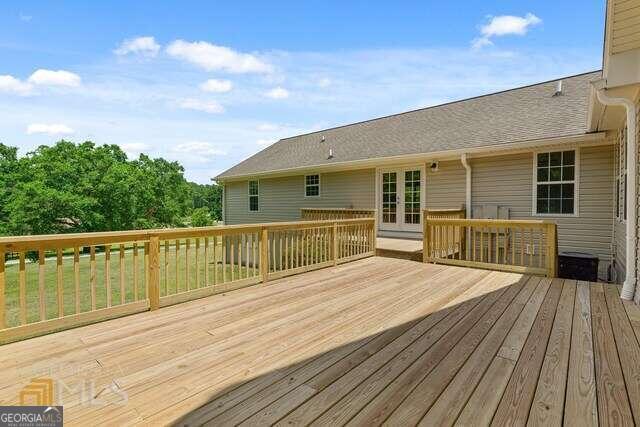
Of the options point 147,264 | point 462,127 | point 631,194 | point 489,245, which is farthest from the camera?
point 462,127

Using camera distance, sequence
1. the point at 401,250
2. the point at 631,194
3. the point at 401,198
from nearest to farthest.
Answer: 1. the point at 631,194
2. the point at 401,250
3. the point at 401,198

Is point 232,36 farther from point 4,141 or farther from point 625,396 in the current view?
point 4,141

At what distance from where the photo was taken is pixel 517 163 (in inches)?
298

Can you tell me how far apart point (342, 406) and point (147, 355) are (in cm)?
164

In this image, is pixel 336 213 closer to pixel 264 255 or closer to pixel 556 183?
pixel 264 255

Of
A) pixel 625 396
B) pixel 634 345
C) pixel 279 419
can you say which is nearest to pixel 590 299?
pixel 634 345

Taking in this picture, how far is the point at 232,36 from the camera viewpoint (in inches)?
417

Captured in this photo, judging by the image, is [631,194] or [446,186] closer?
[631,194]

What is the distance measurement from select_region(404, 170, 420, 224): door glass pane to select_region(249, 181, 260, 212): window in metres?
7.13

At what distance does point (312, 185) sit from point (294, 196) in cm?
101

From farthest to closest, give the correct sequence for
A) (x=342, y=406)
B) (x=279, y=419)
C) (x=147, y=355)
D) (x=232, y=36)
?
1. (x=232, y=36)
2. (x=147, y=355)
3. (x=342, y=406)
4. (x=279, y=419)

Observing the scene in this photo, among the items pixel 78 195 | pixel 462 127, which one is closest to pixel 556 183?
pixel 462 127

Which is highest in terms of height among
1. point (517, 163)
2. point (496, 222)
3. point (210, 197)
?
point (210, 197)

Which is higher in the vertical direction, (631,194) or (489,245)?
(631,194)
